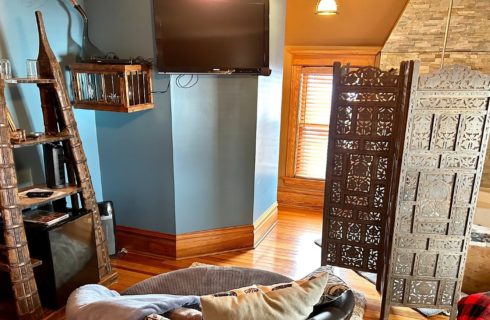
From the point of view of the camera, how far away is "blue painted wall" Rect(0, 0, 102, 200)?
2.49m

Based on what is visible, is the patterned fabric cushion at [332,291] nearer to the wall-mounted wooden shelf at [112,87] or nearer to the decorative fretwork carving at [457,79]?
the decorative fretwork carving at [457,79]

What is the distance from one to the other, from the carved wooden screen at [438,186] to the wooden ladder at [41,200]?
86.9 inches

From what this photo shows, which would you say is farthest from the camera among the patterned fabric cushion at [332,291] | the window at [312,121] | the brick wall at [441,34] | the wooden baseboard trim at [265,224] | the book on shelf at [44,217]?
the window at [312,121]

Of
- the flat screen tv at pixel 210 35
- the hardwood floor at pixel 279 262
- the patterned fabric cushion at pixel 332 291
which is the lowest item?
the hardwood floor at pixel 279 262

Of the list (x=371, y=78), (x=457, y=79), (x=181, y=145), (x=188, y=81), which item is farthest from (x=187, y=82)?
(x=457, y=79)

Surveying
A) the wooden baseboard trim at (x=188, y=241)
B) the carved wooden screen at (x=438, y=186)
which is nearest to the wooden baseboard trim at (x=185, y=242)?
the wooden baseboard trim at (x=188, y=241)

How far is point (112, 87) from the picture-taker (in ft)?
9.23

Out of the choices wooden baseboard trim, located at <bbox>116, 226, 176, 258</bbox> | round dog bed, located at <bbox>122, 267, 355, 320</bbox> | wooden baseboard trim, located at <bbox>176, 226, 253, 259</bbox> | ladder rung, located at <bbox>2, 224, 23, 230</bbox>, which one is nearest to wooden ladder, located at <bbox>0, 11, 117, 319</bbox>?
ladder rung, located at <bbox>2, 224, 23, 230</bbox>

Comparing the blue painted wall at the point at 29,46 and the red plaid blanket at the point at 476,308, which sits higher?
the blue painted wall at the point at 29,46

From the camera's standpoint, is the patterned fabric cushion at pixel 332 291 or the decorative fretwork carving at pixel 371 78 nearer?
the patterned fabric cushion at pixel 332 291

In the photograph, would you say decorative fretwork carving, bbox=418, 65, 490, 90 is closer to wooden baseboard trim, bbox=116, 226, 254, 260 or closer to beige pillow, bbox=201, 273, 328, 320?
beige pillow, bbox=201, 273, 328, 320

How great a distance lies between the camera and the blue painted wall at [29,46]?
249 cm

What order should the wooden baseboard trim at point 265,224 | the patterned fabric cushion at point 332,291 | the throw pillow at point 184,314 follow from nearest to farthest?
1. the throw pillow at point 184,314
2. the patterned fabric cushion at point 332,291
3. the wooden baseboard trim at point 265,224

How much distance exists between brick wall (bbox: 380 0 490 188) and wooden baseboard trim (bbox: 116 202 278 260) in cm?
242
